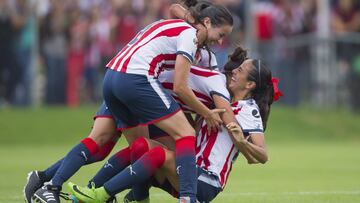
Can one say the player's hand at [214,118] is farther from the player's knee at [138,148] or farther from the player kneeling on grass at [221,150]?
the player's knee at [138,148]

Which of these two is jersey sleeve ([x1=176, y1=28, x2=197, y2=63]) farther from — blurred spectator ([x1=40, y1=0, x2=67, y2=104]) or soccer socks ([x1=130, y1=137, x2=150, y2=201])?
blurred spectator ([x1=40, y1=0, x2=67, y2=104])

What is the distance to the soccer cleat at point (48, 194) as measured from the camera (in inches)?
348

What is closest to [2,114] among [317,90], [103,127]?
[317,90]

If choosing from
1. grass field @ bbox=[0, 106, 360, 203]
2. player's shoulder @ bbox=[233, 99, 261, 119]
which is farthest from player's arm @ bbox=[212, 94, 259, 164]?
grass field @ bbox=[0, 106, 360, 203]

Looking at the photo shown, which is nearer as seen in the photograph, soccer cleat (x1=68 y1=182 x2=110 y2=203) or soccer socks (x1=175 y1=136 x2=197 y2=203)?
soccer socks (x1=175 y1=136 x2=197 y2=203)

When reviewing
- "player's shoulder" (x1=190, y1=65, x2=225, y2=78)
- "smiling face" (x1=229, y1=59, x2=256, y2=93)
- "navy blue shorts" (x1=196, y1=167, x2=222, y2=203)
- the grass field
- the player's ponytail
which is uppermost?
the player's ponytail

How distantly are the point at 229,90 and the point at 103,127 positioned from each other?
4.04ft

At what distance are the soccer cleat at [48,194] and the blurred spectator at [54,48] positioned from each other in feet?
39.0

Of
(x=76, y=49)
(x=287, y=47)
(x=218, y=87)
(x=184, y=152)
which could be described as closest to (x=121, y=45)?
(x=76, y=49)

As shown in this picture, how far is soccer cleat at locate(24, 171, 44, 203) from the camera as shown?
30.7 feet

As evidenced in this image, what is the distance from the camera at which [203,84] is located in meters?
8.88

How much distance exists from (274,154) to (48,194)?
30.9 feet

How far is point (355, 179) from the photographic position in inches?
511

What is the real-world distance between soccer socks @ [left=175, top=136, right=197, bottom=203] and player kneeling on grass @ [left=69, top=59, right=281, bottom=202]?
172mm
